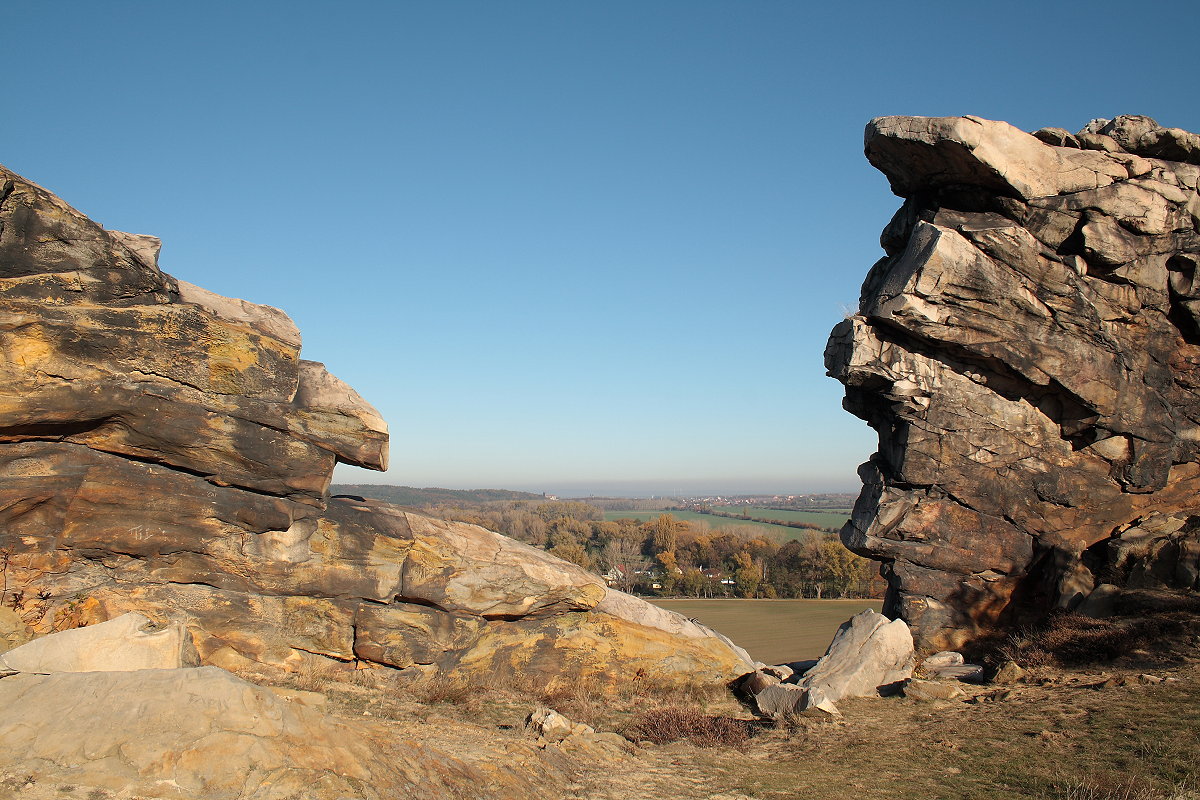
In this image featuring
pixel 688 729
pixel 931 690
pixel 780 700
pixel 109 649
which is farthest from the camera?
pixel 931 690

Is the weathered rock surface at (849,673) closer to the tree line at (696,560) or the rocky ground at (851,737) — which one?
the rocky ground at (851,737)

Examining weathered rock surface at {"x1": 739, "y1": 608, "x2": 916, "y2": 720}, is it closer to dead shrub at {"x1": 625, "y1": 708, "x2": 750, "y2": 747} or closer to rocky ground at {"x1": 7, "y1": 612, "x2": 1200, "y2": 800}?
rocky ground at {"x1": 7, "y1": 612, "x2": 1200, "y2": 800}

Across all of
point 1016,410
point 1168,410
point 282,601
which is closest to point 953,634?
point 1016,410

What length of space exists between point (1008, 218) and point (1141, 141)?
5.05 m

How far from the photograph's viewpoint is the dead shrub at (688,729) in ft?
42.3

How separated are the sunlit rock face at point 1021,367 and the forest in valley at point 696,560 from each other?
36.1 metres

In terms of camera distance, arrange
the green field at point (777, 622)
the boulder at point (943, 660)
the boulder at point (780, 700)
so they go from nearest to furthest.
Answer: the boulder at point (780, 700) → the boulder at point (943, 660) → the green field at point (777, 622)

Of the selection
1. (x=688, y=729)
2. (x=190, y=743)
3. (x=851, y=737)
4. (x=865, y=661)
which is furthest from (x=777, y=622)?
(x=190, y=743)

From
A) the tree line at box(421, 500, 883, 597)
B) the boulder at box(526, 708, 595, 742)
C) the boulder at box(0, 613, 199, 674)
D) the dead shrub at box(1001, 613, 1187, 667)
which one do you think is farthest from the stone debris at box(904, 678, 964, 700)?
the tree line at box(421, 500, 883, 597)

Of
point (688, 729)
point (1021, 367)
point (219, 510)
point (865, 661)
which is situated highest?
point (1021, 367)

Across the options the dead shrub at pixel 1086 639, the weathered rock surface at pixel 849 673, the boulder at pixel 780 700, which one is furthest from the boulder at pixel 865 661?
the dead shrub at pixel 1086 639

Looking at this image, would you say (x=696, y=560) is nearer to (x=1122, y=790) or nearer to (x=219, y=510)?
(x=219, y=510)

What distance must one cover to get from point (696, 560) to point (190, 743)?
279ft

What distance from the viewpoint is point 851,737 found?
12.9 meters
